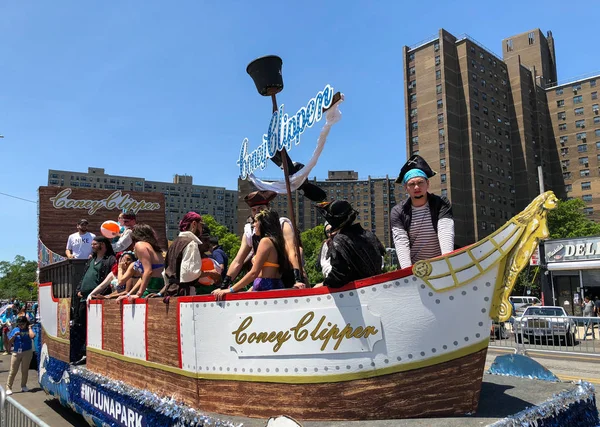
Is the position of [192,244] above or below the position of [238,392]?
above

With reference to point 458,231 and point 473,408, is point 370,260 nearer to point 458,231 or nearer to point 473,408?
point 473,408

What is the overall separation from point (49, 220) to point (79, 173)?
17060cm

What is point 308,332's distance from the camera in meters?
3.46

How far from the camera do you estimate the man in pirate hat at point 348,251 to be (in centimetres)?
345

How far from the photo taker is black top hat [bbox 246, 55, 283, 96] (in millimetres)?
5086

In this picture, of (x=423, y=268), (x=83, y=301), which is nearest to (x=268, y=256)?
(x=423, y=268)

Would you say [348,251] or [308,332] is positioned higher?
[348,251]

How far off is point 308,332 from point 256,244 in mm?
1177

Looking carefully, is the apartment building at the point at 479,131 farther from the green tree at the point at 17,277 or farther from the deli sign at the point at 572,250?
the green tree at the point at 17,277

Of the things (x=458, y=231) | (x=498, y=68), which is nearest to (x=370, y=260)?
(x=458, y=231)

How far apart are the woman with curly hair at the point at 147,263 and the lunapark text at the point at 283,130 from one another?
1.38 meters

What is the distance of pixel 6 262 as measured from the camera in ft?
299

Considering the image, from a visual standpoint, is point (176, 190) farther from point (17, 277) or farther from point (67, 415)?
point (67, 415)

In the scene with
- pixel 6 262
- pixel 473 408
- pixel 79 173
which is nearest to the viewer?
pixel 473 408
